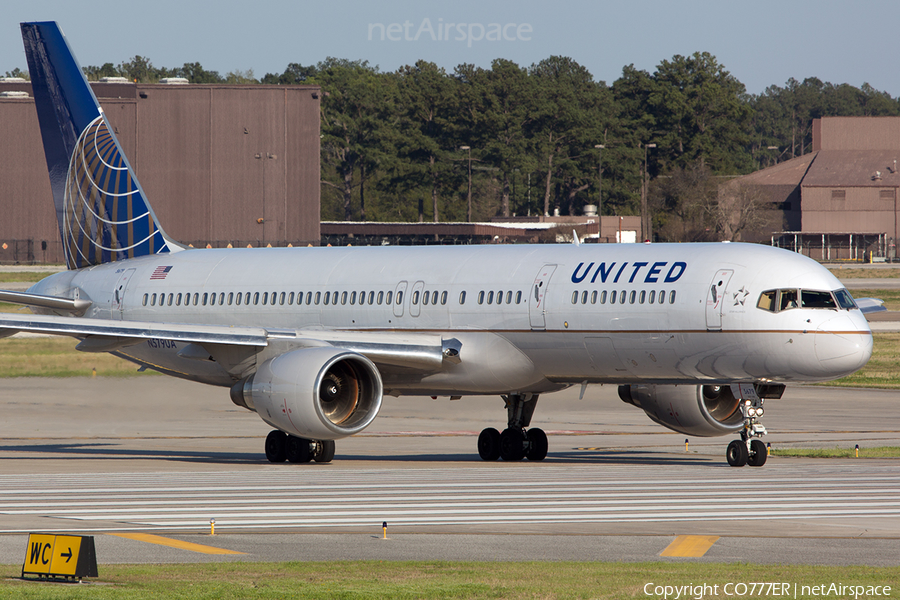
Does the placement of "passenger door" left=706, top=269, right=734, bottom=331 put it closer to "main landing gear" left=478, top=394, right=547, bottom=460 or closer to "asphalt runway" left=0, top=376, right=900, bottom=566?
"asphalt runway" left=0, top=376, right=900, bottom=566

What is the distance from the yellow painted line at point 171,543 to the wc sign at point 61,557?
212 centimetres

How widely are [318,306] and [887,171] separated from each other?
5064 inches

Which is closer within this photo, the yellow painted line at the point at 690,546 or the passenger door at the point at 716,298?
the yellow painted line at the point at 690,546

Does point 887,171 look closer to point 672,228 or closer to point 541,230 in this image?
point 672,228

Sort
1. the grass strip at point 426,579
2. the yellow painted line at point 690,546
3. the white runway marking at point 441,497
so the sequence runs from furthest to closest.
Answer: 1. the white runway marking at point 441,497
2. the yellow painted line at point 690,546
3. the grass strip at point 426,579

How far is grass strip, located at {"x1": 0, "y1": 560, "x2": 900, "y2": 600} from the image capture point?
1245 cm

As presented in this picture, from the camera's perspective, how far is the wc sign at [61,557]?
13023mm

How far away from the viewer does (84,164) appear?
3497 centimetres

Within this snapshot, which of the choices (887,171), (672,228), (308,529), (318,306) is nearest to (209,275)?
(318,306)

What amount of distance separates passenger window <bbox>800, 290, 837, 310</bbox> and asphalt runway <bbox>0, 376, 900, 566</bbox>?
10.2 feet

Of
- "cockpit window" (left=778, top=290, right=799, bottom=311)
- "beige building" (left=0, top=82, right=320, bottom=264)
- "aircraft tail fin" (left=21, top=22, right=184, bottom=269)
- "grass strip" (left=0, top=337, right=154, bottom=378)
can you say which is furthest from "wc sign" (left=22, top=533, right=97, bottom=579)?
"beige building" (left=0, top=82, right=320, bottom=264)

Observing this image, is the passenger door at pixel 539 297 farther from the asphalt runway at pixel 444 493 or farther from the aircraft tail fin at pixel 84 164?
the aircraft tail fin at pixel 84 164

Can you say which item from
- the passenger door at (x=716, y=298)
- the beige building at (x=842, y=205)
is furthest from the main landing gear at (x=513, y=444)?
the beige building at (x=842, y=205)

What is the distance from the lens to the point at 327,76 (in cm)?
18738
